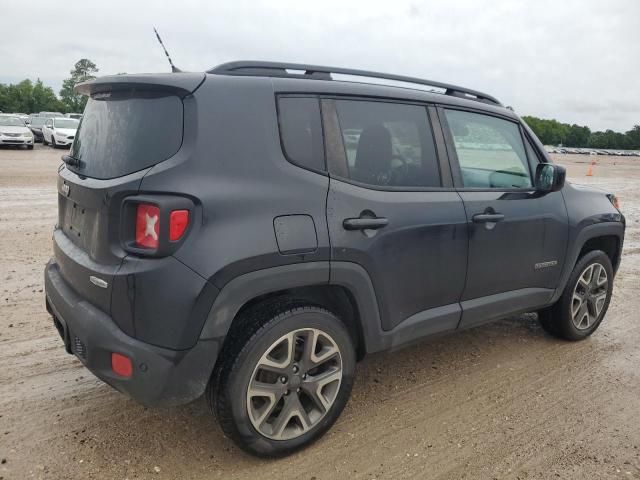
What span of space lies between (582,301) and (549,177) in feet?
3.91

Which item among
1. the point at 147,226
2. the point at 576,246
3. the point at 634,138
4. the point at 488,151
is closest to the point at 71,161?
the point at 147,226

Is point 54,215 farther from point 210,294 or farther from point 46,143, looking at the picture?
point 46,143

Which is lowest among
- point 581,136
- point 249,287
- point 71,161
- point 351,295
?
point 351,295

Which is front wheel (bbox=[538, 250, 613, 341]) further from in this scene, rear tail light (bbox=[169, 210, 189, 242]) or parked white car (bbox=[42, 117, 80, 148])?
parked white car (bbox=[42, 117, 80, 148])

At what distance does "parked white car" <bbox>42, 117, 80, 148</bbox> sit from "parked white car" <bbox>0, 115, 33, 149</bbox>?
4.39 feet

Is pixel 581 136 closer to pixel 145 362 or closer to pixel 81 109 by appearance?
pixel 81 109

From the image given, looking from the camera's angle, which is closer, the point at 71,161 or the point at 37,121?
the point at 71,161

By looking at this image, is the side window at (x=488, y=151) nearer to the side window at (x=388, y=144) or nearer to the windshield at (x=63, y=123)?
the side window at (x=388, y=144)

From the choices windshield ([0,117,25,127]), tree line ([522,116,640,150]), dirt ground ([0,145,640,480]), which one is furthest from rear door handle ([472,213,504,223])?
tree line ([522,116,640,150])

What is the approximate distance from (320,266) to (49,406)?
6.08ft

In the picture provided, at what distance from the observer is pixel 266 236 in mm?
2445

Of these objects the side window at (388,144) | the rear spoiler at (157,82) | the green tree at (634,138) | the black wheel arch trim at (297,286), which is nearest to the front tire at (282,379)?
the black wheel arch trim at (297,286)

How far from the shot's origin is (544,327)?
4.46m

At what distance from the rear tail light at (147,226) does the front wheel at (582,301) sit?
10.6 ft
